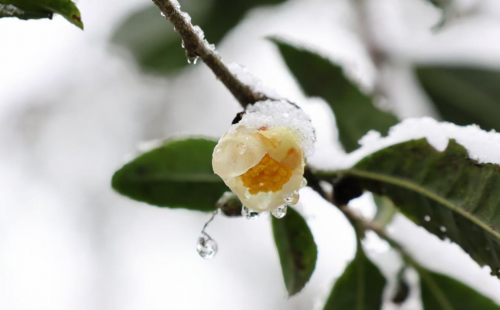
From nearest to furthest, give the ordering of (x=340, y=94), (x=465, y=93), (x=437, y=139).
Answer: (x=437, y=139), (x=340, y=94), (x=465, y=93)

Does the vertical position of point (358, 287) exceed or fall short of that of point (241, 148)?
it falls short

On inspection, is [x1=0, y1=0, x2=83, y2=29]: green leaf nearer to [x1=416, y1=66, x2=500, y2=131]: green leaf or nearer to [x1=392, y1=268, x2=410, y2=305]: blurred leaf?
[x1=392, y1=268, x2=410, y2=305]: blurred leaf

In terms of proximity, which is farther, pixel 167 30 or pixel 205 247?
pixel 167 30

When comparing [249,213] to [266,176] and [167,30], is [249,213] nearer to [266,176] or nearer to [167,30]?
[266,176]

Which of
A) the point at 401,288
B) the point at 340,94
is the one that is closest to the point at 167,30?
the point at 340,94

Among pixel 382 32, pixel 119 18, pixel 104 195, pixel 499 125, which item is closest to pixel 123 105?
pixel 104 195

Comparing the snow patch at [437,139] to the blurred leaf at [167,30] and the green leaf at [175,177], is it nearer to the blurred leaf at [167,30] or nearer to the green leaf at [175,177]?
the green leaf at [175,177]

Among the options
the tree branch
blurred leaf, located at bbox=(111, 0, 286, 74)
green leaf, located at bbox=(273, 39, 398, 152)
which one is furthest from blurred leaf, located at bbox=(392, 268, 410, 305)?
blurred leaf, located at bbox=(111, 0, 286, 74)
